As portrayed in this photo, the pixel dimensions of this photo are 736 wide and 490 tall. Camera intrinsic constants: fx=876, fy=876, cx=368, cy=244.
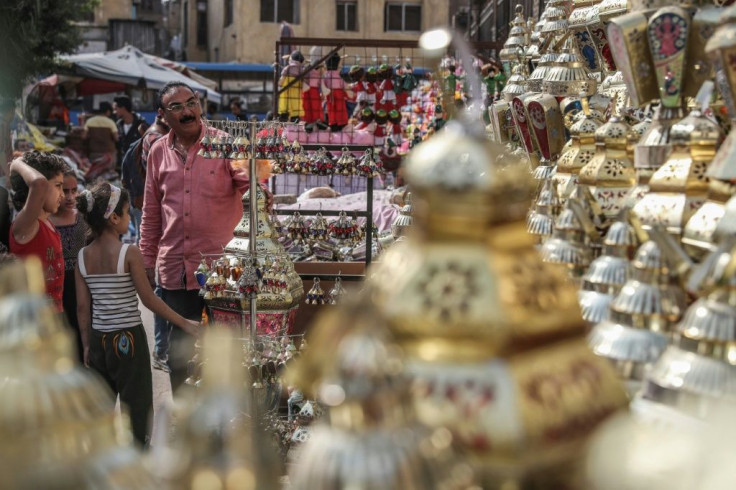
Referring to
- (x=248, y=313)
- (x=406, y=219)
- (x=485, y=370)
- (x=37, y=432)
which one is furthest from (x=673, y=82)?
(x=248, y=313)

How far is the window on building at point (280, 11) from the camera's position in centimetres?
2364

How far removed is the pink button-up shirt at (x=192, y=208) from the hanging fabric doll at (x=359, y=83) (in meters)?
3.49

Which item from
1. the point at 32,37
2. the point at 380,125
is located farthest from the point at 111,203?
the point at 32,37

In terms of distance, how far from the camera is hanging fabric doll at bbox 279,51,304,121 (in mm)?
8055

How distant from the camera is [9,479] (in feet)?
1.97

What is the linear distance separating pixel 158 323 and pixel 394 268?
152 inches

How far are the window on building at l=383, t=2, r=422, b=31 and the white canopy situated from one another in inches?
377

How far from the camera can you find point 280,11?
941 inches

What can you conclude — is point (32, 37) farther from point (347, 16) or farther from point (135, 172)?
point (347, 16)

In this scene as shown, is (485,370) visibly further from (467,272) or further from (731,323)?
(731,323)

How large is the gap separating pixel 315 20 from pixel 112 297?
20.6 m

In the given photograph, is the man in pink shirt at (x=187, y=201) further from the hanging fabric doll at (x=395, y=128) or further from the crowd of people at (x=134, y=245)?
the hanging fabric doll at (x=395, y=128)

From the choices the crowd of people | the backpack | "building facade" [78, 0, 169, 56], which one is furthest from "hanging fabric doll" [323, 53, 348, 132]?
"building facade" [78, 0, 169, 56]

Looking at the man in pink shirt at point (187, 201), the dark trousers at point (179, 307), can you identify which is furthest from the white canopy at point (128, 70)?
the dark trousers at point (179, 307)
